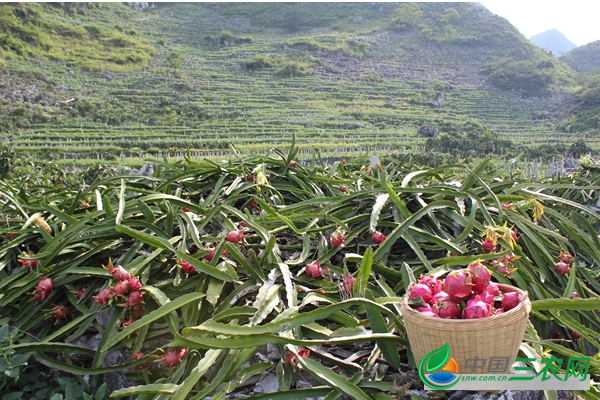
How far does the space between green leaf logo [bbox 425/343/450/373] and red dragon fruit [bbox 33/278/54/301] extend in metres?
0.95

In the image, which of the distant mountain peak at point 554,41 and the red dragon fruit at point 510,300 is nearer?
the red dragon fruit at point 510,300

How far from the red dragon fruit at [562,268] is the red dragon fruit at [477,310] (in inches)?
25.5

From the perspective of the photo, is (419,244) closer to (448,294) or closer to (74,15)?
(448,294)

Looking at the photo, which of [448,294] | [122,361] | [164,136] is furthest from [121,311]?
[164,136]

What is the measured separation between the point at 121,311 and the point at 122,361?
4.7 inches

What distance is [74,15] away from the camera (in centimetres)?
5062

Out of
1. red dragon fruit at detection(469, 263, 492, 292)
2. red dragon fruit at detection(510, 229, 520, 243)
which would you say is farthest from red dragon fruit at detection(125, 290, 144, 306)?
red dragon fruit at detection(510, 229, 520, 243)

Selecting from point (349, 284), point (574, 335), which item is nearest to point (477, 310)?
point (349, 284)

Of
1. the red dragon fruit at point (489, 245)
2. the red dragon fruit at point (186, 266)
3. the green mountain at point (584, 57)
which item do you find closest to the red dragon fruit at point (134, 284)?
the red dragon fruit at point (186, 266)

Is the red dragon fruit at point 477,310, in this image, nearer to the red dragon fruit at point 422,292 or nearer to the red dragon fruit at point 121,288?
the red dragon fruit at point 422,292

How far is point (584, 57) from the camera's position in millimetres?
64188

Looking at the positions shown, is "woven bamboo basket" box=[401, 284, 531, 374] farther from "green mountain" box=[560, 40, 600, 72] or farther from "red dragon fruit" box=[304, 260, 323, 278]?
"green mountain" box=[560, 40, 600, 72]

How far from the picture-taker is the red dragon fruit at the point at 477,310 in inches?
25.7

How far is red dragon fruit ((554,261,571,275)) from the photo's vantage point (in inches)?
45.0
